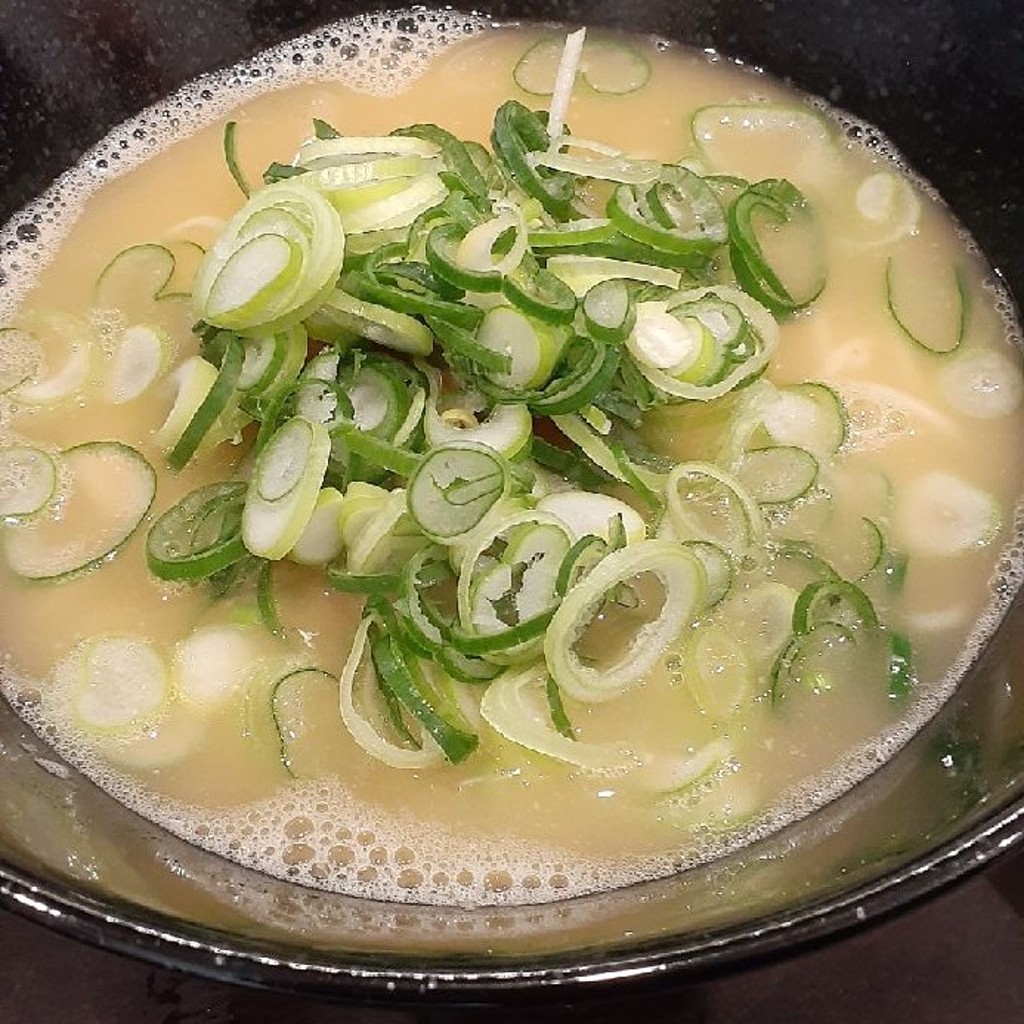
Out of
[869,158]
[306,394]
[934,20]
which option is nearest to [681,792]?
[306,394]

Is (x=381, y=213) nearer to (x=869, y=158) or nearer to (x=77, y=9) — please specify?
(x=77, y=9)

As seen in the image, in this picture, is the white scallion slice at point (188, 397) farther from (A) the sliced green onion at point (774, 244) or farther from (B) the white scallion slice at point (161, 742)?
(A) the sliced green onion at point (774, 244)

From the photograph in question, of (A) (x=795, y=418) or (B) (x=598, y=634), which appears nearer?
(B) (x=598, y=634)

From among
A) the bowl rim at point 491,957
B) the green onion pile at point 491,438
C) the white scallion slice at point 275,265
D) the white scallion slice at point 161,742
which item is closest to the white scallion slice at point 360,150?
the green onion pile at point 491,438

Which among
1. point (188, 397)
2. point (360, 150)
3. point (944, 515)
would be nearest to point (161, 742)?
point (188, 397)

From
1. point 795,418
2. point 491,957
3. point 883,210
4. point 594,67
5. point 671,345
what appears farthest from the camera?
point 594,67

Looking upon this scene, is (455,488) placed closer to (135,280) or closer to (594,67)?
(135,280)
